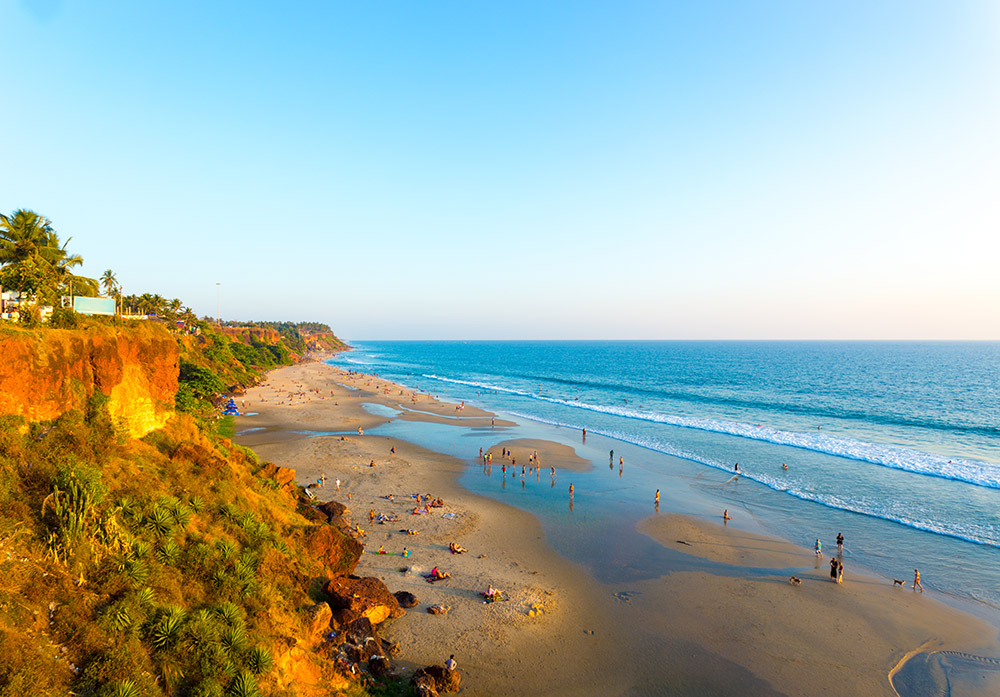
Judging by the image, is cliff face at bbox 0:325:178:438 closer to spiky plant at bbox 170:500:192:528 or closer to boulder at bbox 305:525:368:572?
spiky plant at bbox 170:500:192:528

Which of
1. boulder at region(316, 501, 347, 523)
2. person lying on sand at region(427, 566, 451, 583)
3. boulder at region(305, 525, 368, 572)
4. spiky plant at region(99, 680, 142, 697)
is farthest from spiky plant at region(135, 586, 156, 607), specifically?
boulder at region(316, 501, 347, 523)

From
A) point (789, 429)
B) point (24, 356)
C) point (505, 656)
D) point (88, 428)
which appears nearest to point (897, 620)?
point (505, 656)

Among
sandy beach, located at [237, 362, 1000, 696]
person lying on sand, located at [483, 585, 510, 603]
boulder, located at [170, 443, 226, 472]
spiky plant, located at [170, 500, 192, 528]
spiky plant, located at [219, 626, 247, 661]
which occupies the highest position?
boulder, located at [170, 443, 226, 472]

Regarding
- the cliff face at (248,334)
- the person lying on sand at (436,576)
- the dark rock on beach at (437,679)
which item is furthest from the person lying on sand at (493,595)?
the cliff face at (248,334)

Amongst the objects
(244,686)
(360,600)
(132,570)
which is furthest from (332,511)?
(244,686)

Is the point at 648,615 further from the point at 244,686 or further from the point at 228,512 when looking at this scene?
the point at 228,512

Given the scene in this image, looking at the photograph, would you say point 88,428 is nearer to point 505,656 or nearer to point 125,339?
point 125,339
